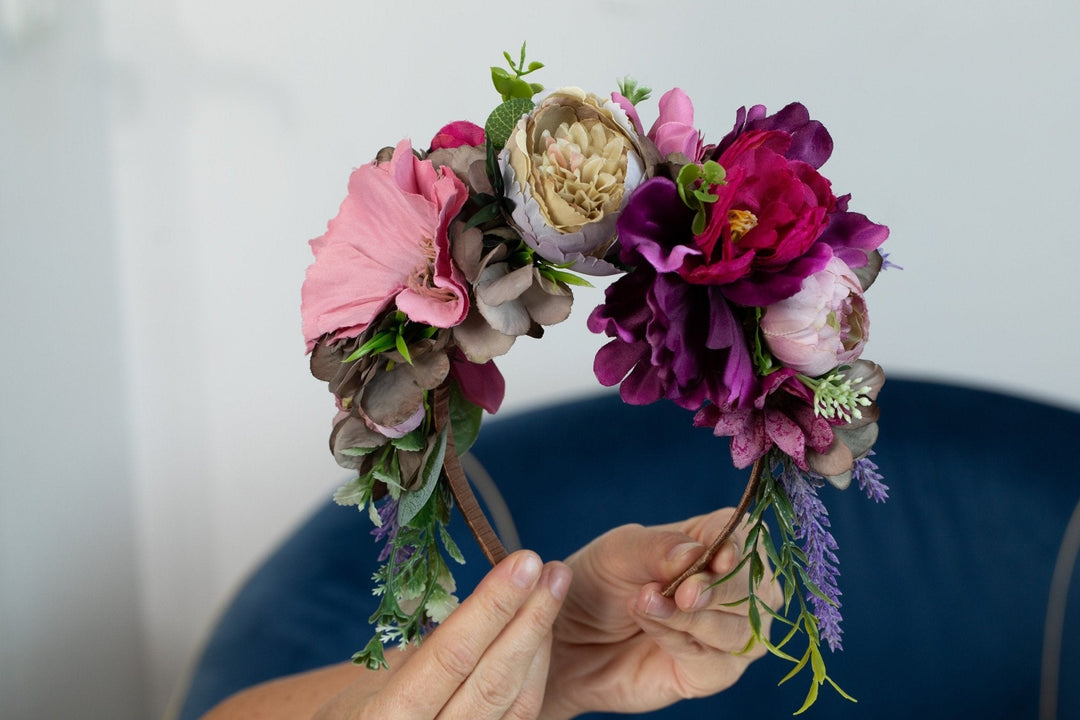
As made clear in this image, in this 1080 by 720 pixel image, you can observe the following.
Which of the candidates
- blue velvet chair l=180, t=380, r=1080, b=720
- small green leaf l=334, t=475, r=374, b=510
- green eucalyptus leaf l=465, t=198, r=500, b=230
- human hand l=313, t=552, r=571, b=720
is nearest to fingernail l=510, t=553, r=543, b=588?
human hand l=313, t=552, r=571, b=720

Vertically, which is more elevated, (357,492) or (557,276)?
(557,276)

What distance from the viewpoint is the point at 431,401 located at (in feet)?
1.92

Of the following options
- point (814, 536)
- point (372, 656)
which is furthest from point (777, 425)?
point (372, 656)

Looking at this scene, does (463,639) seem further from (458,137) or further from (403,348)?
(458,137)

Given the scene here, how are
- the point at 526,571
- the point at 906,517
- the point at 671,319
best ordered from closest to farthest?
1. the point at 671,319
2. the point at 526,571
3. the point at 906,517

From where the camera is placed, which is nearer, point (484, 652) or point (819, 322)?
point (819, 322)

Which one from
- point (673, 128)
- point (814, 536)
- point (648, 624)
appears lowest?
point (648, 624)

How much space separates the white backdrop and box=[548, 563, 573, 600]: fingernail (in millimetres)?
610

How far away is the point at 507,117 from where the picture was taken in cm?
53

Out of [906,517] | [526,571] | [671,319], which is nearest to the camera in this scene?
[671,319]

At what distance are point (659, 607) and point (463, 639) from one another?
134mm

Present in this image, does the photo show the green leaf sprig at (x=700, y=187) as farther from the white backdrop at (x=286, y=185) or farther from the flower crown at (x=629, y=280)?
the white backdrop at (x=286, y=185)

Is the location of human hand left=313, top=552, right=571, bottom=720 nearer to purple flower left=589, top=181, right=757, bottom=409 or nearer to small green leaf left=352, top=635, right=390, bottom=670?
small green leaf left=352, top=635, right=390, bottom=670

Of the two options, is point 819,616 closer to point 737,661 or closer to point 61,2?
point 737,661
